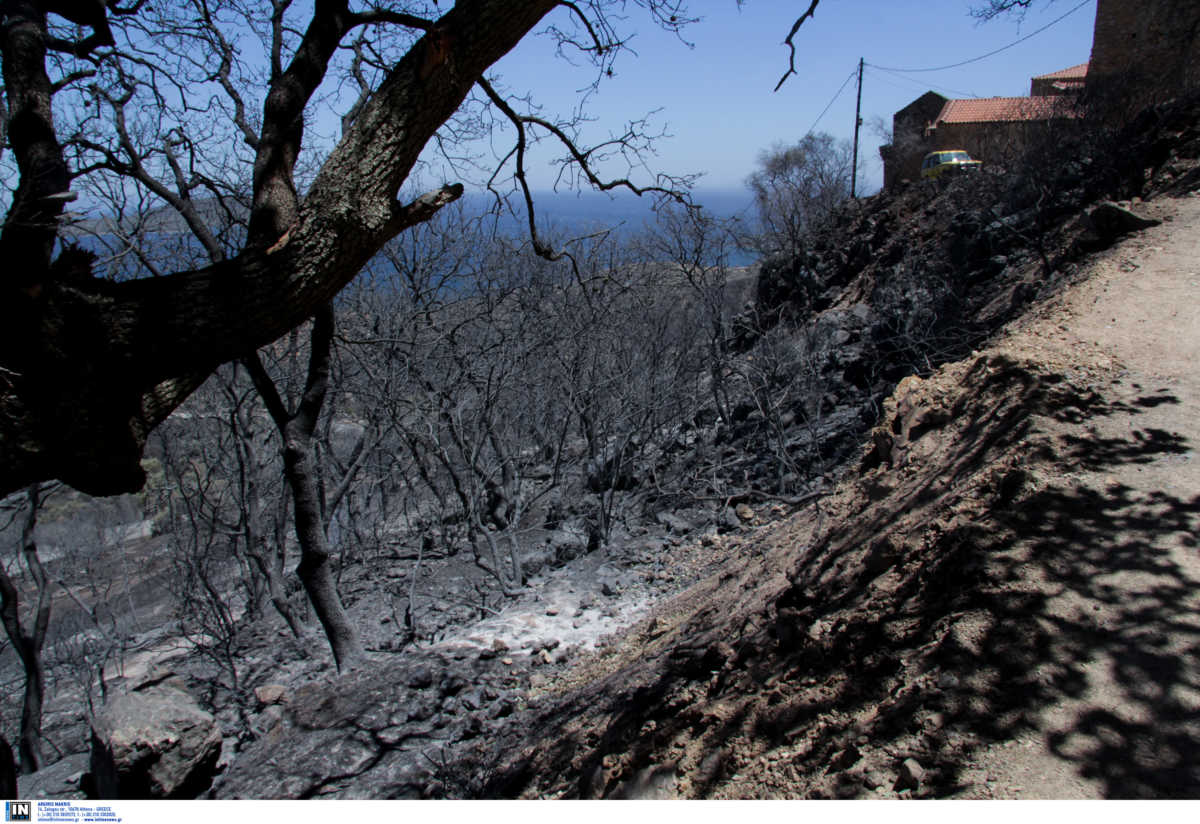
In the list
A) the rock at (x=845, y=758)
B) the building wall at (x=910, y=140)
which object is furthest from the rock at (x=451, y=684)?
the building wall at (x=910, y=140)

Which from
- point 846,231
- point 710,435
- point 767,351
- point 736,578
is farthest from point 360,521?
point 846,231

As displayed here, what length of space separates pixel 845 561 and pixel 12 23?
4.35m

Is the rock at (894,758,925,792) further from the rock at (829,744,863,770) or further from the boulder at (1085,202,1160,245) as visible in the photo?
the boulder at (1085,202,1160,245)

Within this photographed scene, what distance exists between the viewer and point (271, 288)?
256 centimetres

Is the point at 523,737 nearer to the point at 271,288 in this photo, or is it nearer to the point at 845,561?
the point at 845,561

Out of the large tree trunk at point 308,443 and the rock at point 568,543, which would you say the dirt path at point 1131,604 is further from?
the rock at point 568,543

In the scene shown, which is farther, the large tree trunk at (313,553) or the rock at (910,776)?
the large tree trunk at (313,553)

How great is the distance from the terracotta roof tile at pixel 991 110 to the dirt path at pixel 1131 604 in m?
15.9

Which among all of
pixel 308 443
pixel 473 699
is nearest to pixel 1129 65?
pixel 308 443

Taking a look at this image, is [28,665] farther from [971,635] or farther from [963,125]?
[963,125]

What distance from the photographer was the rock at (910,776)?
6.77ft

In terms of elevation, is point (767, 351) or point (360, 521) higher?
point (767, 351)

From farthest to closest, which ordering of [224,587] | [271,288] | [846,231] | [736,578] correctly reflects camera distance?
[846,231] → [224,587] → [736,578] → [271,288]

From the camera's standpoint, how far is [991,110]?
26766 millimetres
